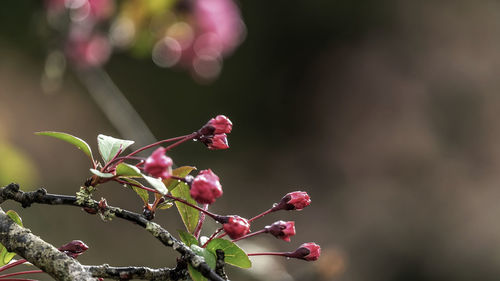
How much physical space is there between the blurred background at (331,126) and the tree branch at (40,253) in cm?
255

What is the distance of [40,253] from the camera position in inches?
19.9

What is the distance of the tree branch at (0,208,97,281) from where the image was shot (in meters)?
0.48

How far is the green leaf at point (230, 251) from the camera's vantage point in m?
0.56

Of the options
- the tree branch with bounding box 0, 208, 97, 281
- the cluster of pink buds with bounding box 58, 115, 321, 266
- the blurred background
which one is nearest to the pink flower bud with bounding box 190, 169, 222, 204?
the cluster of pink buds with bounding box 58, 115, 321, 266

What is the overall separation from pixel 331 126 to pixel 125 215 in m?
3.65

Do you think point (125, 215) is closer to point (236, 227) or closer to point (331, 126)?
point (236, 227)

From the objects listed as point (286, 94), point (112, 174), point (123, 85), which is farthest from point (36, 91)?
point (112, 174)

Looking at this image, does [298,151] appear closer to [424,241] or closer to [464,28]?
[424,241]

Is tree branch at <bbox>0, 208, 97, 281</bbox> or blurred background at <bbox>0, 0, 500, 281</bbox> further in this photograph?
blurred background at <bbox>0, 0, 500, 281</bbox>

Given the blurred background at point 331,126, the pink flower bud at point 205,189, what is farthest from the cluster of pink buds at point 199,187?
the blurred background at point 331,126

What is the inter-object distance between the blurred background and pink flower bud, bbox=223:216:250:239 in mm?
2593

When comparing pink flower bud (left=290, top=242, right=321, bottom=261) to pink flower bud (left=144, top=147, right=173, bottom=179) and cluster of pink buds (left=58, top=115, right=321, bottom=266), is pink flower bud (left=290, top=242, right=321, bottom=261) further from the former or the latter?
pink flower bud (left=144, top=147, right=173, bottom=179)

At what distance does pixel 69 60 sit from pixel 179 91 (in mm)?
1783

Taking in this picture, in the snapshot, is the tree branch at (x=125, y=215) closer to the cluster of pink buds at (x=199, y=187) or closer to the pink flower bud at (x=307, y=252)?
the cluster of pink buds at (x=199, y=187)
